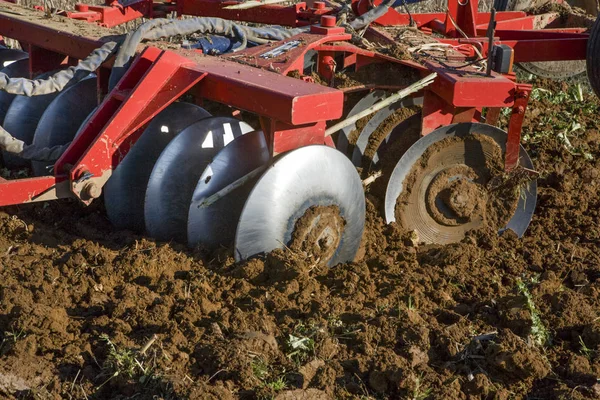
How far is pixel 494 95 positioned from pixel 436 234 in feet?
2.78

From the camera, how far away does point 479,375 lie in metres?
3.12

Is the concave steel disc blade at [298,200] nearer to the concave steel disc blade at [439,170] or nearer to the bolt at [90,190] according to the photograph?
the concave steel disc blade at [439,170]

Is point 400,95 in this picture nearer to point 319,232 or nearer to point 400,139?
point 400,139

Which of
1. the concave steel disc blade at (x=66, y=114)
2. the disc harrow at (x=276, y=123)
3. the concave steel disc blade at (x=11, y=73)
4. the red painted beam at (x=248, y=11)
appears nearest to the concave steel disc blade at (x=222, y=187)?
the disc harrow at (x=276, y=123)

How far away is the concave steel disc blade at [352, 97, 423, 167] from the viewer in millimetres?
5012

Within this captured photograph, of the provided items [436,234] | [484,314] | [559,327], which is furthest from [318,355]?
[436,234]

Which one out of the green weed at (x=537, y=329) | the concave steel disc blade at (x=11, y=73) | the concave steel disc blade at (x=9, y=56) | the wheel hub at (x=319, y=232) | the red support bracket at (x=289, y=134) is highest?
the red support bracket at (x=289, y=134)

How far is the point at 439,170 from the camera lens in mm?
4699

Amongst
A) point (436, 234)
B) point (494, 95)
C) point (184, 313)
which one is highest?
point (494, 95)

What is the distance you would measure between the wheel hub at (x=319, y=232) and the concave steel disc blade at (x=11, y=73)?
2664 mm

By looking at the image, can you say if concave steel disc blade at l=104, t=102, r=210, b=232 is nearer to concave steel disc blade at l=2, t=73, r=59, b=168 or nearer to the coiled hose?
the coiled hose

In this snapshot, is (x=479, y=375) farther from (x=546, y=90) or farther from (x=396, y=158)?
(x=546, y=90)

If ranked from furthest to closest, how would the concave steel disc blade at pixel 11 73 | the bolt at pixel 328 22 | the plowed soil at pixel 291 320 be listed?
the concave steel disc blade at pixel 11 73, the bolt at pixel 328 22, the plowed soil at pixel 291 320

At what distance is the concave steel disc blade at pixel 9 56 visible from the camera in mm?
5840
